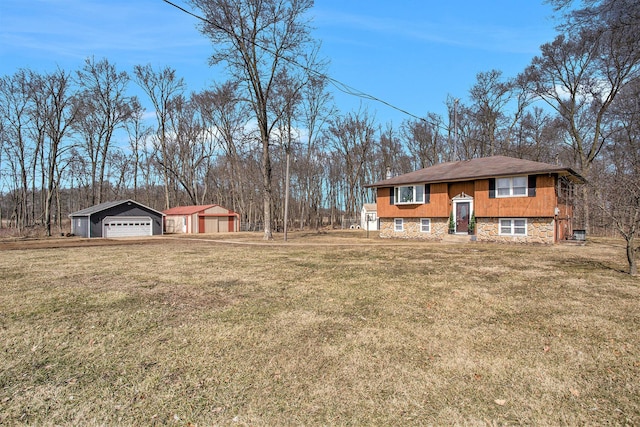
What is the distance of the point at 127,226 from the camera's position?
29750 millimetres

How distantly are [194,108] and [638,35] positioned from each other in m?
38.2

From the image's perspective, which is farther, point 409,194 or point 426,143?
point 426,143

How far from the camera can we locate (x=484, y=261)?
10633 millimetres

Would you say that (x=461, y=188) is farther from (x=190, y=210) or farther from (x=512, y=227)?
(x=190, y=210)

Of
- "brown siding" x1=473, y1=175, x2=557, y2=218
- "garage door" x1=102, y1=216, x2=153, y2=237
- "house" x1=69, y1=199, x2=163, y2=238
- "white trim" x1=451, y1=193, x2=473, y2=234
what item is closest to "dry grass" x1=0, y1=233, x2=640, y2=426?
"brown siding" x1=473, y1=175, x2=557, y2=218

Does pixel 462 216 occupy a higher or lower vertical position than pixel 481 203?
lower

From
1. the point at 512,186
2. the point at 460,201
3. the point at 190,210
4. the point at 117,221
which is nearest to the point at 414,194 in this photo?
the point at 460,201

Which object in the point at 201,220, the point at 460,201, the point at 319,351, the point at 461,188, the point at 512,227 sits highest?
the point at 461,188

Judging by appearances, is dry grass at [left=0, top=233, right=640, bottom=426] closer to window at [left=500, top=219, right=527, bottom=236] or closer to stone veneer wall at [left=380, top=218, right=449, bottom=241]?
window at [left=500, top=219, right=527, bottom=236]

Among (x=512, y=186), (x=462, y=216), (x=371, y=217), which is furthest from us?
(x=371, y=217)

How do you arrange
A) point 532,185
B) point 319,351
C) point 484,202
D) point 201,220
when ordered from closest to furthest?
point 319,351
point 532,185
point 484,202
point 201,220

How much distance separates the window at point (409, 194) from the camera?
20750 mm

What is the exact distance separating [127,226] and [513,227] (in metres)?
29.7

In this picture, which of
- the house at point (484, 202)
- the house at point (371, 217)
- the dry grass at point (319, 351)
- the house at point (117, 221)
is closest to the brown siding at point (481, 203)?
the house at point (484, 202)
